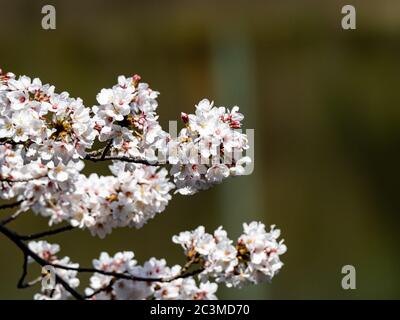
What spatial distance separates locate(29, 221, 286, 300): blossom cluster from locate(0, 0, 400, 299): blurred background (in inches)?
72.6

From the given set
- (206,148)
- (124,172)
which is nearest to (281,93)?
(124,172)

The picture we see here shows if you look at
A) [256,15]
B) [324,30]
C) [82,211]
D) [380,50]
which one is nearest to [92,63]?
[256,15]

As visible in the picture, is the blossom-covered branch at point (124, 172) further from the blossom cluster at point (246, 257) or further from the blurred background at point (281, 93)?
the blurred background at point (281, 93)

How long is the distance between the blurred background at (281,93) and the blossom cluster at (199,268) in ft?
6.05

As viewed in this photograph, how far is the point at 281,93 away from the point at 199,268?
240cm

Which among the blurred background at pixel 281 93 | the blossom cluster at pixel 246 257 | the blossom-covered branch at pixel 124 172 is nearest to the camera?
the blossom-covered branch at pixel 124 172

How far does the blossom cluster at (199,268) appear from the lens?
1.58 m

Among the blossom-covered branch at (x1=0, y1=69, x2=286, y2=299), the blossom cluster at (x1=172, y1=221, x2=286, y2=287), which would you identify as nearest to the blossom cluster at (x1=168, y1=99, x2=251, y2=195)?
the blossom-covered branch at (x1=0, y1=69, x2=286, y2=299)

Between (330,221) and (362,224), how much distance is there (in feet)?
0.54

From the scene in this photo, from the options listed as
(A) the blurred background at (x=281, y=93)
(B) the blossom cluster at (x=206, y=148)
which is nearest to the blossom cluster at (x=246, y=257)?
(B) the blossom cluster at (x=206, y=148)

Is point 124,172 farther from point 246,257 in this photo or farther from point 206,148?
point 206,148

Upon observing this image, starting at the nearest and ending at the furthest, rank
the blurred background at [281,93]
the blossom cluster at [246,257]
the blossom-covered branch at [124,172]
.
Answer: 1. the blossom-covered branch at [124,172]
2. the blossom cluster at [246,257]
3. the blurred background at [281,93]

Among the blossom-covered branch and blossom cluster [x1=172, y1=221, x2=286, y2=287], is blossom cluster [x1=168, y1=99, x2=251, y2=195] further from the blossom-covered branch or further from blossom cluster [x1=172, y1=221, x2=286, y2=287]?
blossom cluster [x1=172, y1=221, x2=286, y2=287]

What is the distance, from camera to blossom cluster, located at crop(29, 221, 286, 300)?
1582mm
